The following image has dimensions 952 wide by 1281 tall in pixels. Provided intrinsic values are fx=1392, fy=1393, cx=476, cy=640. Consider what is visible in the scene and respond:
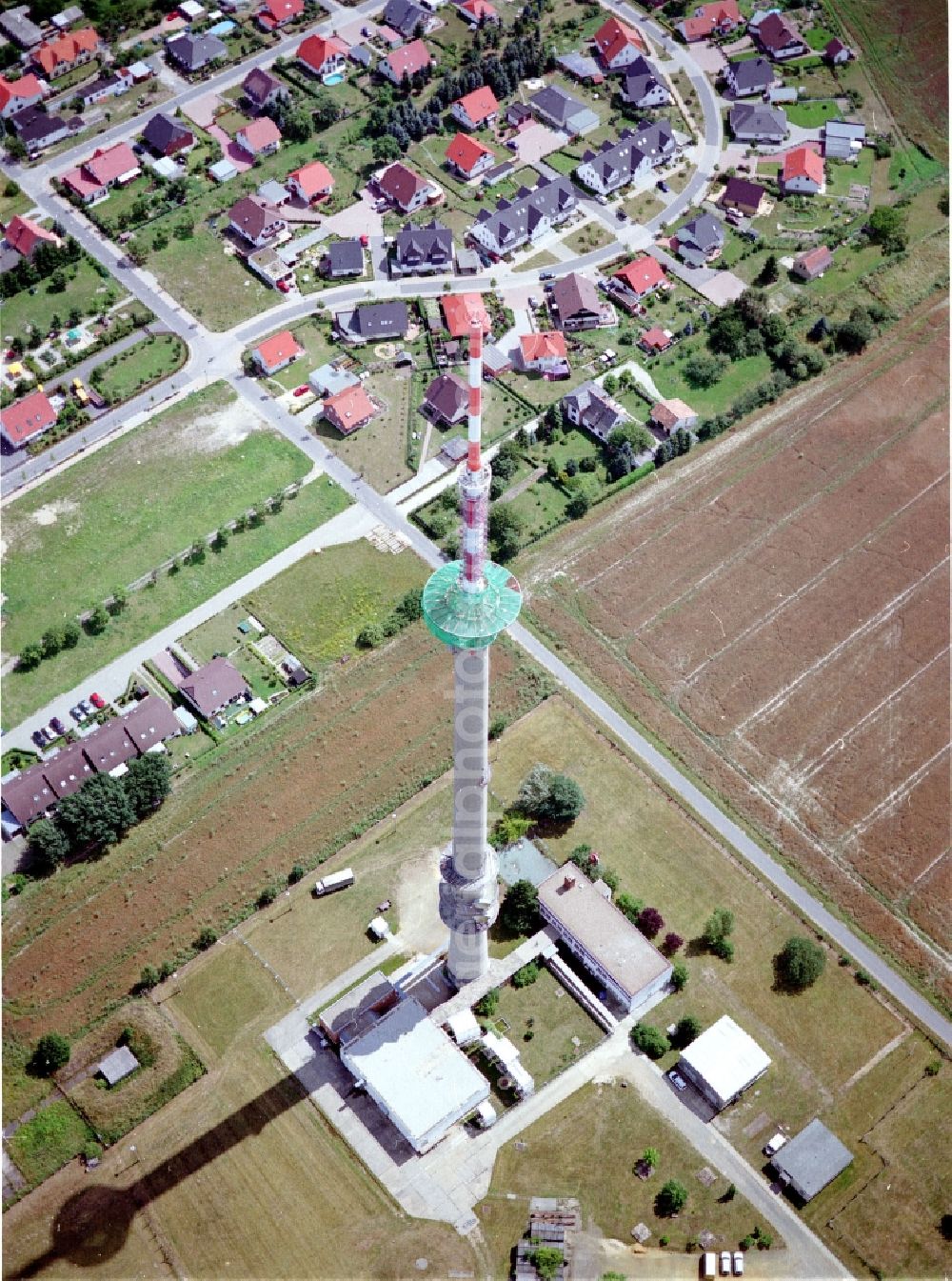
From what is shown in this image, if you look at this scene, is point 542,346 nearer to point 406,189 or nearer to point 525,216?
point 525,216

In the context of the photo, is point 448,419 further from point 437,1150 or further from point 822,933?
point 437,1150

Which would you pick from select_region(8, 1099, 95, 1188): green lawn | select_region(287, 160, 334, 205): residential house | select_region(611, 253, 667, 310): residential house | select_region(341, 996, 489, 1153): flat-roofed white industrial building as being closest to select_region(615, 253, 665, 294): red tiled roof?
select_region(611, 253, 667, 310): residential house

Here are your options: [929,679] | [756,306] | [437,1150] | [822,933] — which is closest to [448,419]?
[756,306]

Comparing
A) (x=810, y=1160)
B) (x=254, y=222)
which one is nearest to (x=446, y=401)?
(x=254, y=222)

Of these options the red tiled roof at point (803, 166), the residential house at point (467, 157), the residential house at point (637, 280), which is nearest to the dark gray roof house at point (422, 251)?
the residential house at point (467, 157)

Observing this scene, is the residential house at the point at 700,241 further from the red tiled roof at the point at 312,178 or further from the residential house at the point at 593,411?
the red tiled roof at the point at 312,178

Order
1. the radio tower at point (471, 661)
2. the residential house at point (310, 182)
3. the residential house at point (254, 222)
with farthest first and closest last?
the residential house at point (310, 182)
the residential house at point (254, 222)
the radio tower at point (471, 661)
